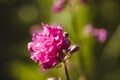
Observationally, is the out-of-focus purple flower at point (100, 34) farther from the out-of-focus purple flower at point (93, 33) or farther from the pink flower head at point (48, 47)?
the pink flower head at point (48, 47)

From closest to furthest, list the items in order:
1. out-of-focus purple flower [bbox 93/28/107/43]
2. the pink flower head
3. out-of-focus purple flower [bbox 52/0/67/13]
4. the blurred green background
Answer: the pink flower head → out-of-focus purple flower [bbox 52/0/67/13] → out-of-focus purple flower [bbox 93/28/107/43] → the blurred green background

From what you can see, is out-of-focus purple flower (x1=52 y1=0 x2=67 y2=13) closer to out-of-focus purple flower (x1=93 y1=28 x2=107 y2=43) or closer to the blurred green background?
the blurred green background

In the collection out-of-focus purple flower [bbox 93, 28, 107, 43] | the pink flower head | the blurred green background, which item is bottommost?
the pink flower head

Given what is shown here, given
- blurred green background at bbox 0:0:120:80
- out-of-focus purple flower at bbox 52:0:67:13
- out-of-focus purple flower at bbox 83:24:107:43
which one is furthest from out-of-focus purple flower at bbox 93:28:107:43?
out-of-focus purple flower at bbox 52:0:67:13

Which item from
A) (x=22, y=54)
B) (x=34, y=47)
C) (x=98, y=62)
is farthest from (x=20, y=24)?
(x=34, y=47)

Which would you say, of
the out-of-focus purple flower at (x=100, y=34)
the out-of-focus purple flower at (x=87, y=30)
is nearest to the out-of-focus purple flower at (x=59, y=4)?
the out-of-focus purple flower at (x=87, y=30)

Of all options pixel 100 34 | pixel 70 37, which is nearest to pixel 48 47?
pixel 100 34
